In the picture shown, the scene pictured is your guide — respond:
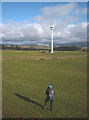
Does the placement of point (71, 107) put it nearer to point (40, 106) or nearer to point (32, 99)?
point (40, 106)

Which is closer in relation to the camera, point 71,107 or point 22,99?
point 71,107

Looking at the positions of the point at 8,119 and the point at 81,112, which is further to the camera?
the point at 81,112

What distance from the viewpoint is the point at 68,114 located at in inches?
456

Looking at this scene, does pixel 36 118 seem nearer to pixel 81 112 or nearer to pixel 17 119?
pixel 17 119

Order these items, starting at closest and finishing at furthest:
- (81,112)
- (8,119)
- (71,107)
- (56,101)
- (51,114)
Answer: (8,119) → (51,114) → (81,112) → (71,107) → (56,101)

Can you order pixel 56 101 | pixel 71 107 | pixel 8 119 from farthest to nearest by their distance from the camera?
pixel 56 101 < pixel 71 107 < pixel 8 119

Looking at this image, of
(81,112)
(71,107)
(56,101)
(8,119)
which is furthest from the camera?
(56,101)

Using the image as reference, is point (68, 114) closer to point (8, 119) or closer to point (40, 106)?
point (40, 106)

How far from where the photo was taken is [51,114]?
11297mm

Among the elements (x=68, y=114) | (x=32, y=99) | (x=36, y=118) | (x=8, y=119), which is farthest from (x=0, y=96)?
(x=68, y=114)

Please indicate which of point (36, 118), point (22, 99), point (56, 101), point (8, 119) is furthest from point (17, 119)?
point (56, 101)

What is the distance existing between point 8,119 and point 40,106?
12.5ft

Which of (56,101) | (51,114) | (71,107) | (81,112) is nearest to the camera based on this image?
(51,114)

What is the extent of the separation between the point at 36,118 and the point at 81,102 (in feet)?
22.5
